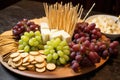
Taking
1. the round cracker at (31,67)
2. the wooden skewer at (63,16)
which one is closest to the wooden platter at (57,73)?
the round cracker at (31,67)

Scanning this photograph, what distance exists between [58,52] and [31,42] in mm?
141

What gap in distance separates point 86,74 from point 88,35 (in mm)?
224

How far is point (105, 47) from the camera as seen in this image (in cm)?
104

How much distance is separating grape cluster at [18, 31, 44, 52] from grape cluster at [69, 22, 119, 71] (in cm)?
15

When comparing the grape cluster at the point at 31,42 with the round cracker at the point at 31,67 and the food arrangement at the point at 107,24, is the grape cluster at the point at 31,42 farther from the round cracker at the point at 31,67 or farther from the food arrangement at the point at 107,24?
the food arrangement at the point at 107,24

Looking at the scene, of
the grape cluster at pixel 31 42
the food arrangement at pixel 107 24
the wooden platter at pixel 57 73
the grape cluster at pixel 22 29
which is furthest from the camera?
the food arrangement at pixel 107 24

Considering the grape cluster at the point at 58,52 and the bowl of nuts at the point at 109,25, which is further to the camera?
the bowl of nuts at the point at 109,25

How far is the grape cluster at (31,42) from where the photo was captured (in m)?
1.03

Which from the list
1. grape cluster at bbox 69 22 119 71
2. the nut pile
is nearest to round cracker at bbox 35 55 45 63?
the nut pile

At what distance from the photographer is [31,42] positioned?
3.36 feet

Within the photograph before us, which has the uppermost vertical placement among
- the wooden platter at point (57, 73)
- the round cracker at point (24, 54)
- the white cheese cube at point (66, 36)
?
the white cheese cube at point (66, 36)

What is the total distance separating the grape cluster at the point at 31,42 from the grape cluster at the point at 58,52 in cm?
7

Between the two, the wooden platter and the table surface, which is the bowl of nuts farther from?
the wooden platter

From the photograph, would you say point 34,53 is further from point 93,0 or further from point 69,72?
point 93,0
